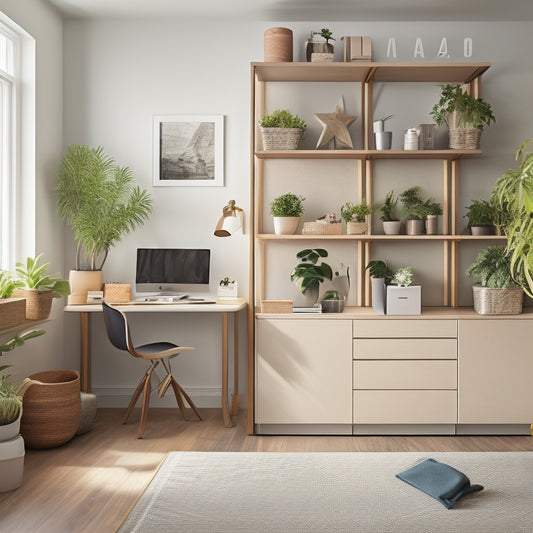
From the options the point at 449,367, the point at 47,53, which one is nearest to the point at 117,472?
the point at 449,367

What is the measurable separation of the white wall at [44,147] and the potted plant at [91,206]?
0.13 m

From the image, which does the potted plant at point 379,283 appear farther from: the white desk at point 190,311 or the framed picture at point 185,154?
the framed picture at point 185,154

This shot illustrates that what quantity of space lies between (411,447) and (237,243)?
1.85m

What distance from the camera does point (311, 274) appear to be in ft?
13.1

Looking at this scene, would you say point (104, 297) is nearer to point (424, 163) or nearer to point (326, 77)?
point (326, 77)

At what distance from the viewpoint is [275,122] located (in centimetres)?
406

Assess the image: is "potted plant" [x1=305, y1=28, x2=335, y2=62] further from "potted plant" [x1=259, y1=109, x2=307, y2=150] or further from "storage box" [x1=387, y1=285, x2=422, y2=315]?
"storage box" [x1=387, y1=285, x2=422, y2=315]

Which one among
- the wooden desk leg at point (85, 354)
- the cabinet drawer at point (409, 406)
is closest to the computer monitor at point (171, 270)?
the wooden desk leg at point (85, 354)

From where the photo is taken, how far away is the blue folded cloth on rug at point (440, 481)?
7.56 ft

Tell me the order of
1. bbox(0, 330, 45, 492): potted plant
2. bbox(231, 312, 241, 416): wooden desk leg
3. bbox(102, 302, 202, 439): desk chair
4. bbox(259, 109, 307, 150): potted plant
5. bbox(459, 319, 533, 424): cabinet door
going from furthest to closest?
1. bbox(231, 312, 241, 416): wooden desk leg
2. bbox(259, 109, 307, 150): potted plant
3. bbox(459, 319, 533, 424): cabinet door
4. bbox(102, 302, 202, 439): desk chair
5. bbox(0, 330, 45, 492): potted plant

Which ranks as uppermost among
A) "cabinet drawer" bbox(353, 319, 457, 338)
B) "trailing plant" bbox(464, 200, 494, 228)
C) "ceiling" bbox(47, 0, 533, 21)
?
"ceiling" bbox(47, 0, 533, 21)

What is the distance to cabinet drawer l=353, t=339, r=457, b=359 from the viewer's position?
12.6ft

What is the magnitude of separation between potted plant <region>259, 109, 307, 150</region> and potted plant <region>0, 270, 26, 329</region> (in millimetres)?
1820

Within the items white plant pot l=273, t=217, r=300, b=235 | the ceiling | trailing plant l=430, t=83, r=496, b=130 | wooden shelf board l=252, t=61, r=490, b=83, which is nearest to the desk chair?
white plant pot l=273, t=217, r=300, b=235
